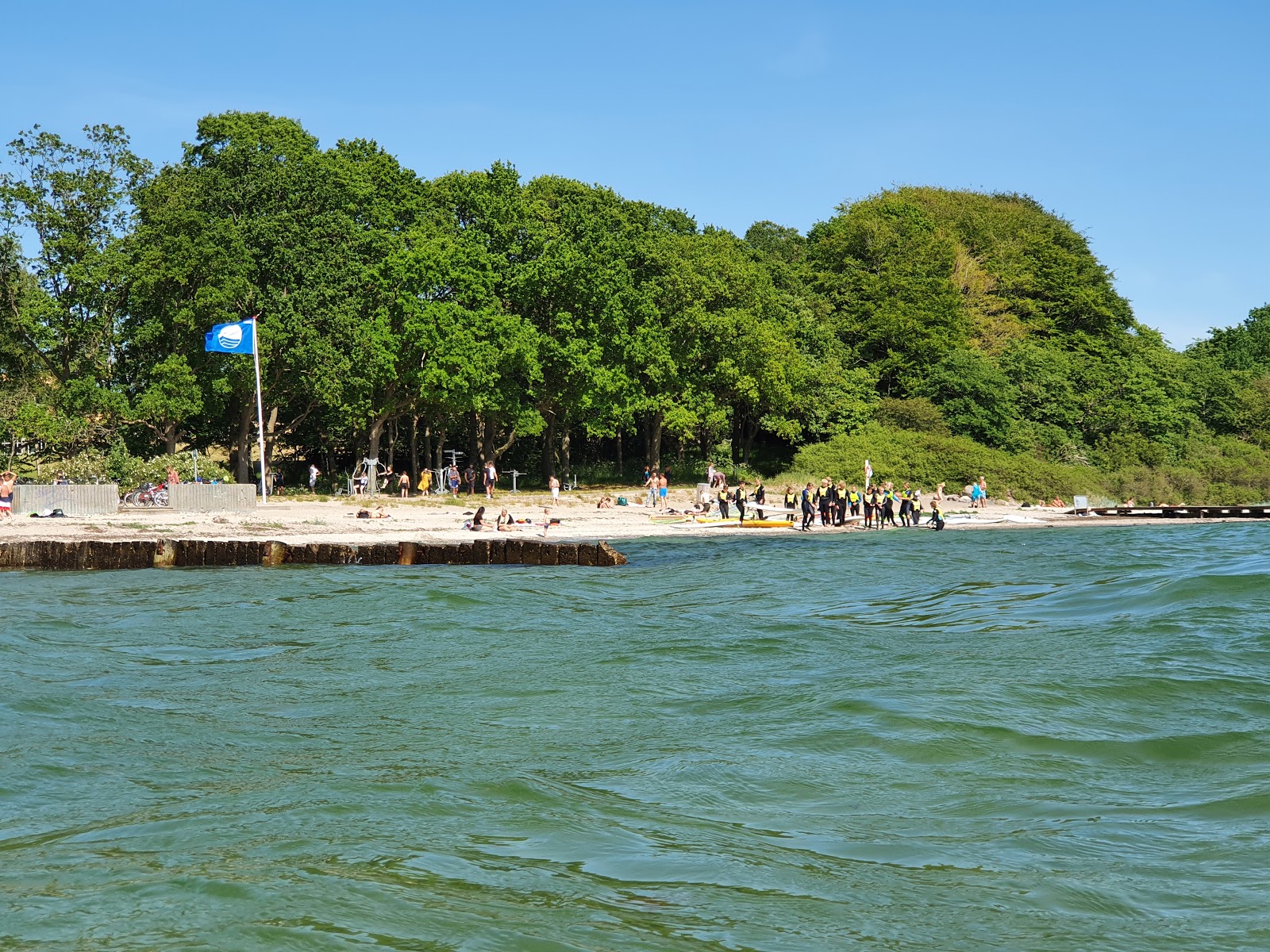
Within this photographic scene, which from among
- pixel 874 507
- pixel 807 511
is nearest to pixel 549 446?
pixel 807 511

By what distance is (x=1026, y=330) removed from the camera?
7262 centimetres

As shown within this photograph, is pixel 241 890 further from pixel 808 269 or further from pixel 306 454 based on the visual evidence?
pixel 808 269

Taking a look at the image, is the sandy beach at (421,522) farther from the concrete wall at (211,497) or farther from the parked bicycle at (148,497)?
the parked bicycle at (148,497)

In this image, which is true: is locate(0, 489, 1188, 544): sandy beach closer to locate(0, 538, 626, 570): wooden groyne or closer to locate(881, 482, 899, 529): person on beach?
locate(0, 538, 626, 570): wooden groyne

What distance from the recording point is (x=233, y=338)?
39.3 metres

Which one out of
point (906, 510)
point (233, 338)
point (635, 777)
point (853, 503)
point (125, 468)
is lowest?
point (635, 777)

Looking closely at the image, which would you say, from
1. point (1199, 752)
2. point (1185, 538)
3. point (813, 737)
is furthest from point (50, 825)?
point (1185, 538)

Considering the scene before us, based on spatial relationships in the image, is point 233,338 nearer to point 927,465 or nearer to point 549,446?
point 549,446

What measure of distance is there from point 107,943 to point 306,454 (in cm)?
5166

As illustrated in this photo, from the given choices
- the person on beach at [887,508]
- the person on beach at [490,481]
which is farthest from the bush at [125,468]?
the person on beach at [887,508]

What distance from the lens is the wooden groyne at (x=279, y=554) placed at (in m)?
27.7

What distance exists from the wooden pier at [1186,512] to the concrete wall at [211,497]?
30.7 m

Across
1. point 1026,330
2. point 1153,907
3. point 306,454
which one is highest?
point 1026,330

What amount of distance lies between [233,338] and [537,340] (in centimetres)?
1214
